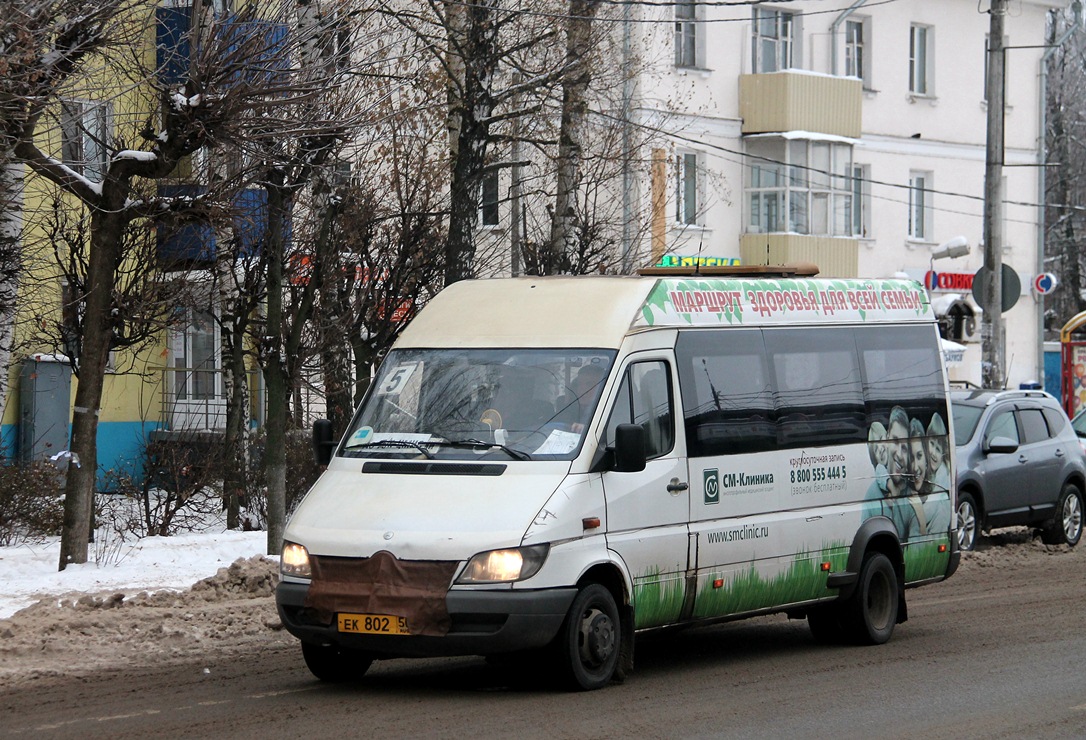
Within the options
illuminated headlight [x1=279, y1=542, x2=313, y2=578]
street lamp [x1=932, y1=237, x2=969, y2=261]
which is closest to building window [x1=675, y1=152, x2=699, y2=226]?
street lamp [x1=932, y1=237, x2=969, y2=261]

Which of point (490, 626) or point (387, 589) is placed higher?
point (387, 589)

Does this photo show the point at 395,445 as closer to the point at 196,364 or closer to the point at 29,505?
the point at 29,505

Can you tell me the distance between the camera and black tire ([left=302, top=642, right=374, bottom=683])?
9.32m

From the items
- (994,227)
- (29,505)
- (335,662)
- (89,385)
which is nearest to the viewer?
(335,662)

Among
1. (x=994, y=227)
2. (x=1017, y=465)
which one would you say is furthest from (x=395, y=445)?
(x=994, y=227)

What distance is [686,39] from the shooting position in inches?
1364

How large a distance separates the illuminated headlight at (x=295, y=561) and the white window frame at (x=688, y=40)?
2663 cm

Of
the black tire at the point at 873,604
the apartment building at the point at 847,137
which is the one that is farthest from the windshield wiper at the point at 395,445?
the apartment building at the point at 847,137

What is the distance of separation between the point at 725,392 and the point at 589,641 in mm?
2177

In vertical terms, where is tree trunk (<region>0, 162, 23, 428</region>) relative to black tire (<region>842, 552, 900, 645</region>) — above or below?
above

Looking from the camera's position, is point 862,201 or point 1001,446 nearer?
point 1001,446

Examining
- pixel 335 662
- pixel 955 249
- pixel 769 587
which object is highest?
pixel 955 249

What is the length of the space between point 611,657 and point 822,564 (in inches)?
94.9

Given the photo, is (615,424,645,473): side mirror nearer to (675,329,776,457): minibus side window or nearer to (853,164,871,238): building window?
(675,329,776,457): minibus side window
